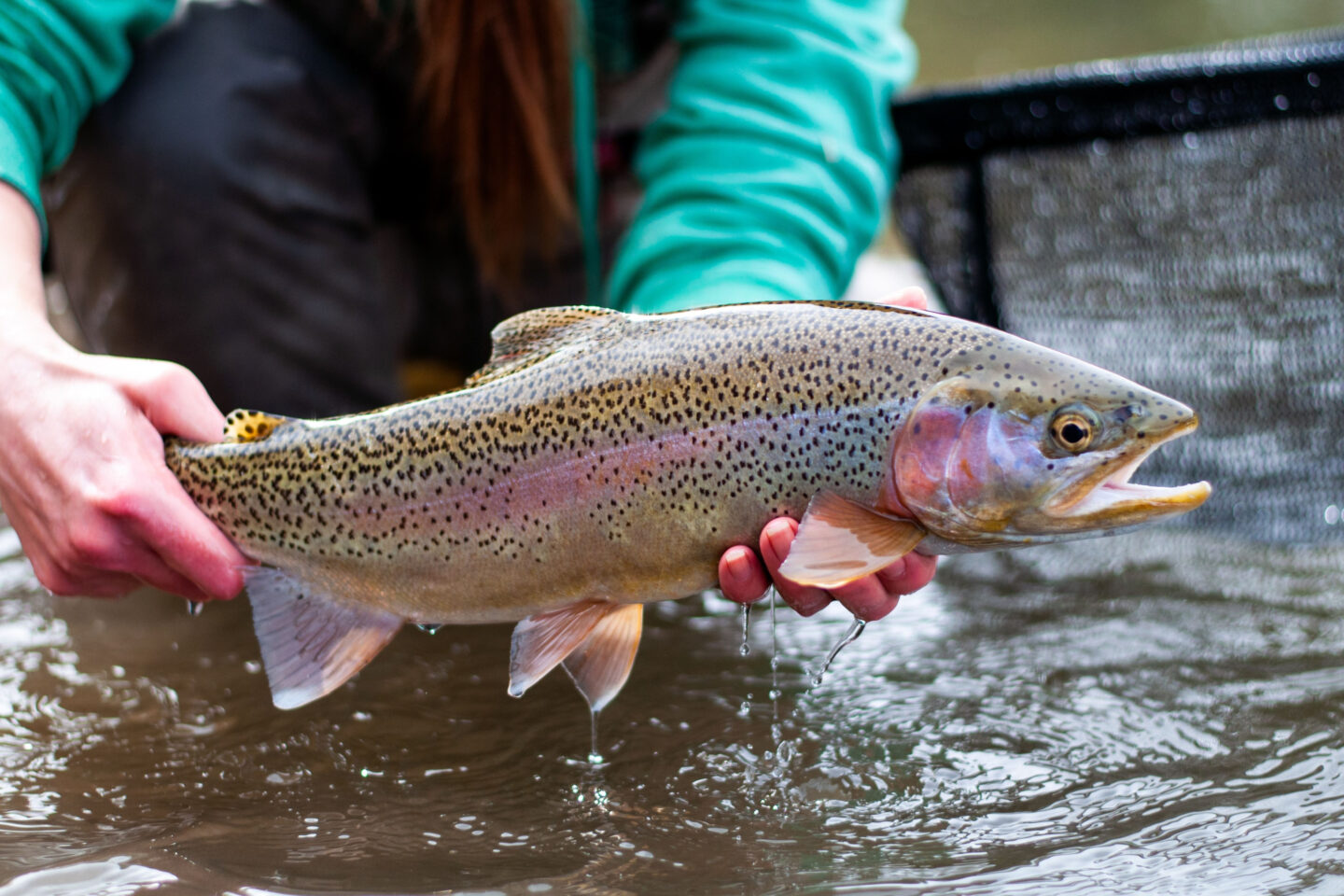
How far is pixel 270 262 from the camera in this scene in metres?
2.50

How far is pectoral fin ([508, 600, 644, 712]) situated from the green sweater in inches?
26.0

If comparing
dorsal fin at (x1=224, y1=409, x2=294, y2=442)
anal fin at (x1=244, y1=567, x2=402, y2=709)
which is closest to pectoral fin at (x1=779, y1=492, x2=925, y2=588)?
anal fin at (x1=244, y1=567, x2=402, y2=709)

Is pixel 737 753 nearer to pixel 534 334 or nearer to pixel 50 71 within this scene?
pixel 534 334

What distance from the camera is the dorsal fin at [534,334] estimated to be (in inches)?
65.4

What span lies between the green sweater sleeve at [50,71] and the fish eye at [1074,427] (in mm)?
1531

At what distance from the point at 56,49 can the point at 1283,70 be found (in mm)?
2339

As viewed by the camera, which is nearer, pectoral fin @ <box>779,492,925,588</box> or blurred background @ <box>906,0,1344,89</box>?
pectoral fin @ <box>779,492,925,588</box>

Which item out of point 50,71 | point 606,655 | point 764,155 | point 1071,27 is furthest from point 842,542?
point 1071,27

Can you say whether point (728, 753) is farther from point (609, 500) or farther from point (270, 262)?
A: point (270, 262)

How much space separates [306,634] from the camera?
1716 mm

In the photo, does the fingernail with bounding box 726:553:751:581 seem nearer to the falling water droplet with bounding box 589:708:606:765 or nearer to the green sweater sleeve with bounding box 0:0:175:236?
the falling water droplet with bounding box 589:708:606:765

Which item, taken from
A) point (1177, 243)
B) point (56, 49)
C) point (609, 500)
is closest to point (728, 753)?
point (609, 500)

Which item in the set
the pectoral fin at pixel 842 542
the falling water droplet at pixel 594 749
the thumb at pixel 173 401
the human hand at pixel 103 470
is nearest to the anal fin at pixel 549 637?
the falling water droplet at pixel 594 749

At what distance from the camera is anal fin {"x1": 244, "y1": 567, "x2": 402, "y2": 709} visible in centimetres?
171
